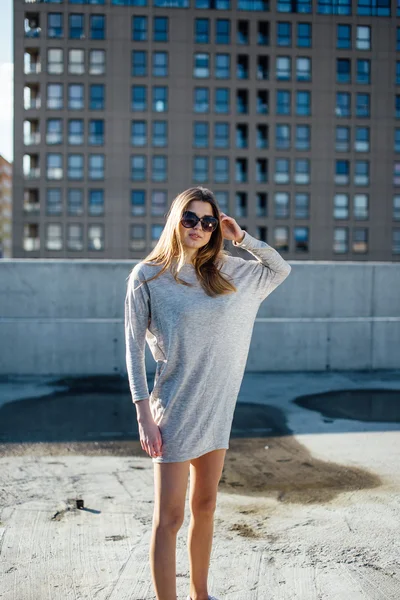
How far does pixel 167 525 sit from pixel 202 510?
22 centimetres

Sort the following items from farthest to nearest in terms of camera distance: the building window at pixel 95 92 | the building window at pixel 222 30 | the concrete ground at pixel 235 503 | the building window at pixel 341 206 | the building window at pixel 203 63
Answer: the building window at pixel 341 206, the building window at pixel 222 30, the building window at pixel 203 63, the building window at pixel 95 92, the concrete ground at pixel 235 503

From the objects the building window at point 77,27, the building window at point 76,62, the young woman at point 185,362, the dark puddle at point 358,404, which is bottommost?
the dark puddle at point 358,404

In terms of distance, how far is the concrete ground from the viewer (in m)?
3.07

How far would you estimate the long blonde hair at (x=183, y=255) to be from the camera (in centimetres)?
251

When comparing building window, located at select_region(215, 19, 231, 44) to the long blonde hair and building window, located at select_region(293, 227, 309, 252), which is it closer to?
building window, located at select_region(293, 227, 309, 252)

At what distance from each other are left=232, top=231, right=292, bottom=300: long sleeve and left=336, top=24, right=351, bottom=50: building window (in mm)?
62279

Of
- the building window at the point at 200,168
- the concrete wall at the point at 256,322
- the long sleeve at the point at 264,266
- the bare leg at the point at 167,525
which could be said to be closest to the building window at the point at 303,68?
the building window at the point at 200,168

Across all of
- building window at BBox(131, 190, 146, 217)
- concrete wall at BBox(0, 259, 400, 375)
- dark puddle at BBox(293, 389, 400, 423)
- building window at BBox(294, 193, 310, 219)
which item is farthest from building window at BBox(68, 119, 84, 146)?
dark puddle at BBox(293, 389, 400, 423)

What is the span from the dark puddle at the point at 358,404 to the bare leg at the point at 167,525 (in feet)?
14.4

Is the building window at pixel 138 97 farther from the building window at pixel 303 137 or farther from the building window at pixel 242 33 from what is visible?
the building window at pixel 303 137

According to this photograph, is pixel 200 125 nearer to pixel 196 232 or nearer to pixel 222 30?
pixel 222 30

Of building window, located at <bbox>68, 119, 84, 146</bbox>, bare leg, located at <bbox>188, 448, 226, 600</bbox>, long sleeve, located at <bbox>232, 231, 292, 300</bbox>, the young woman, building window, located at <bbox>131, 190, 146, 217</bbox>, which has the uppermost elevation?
building window, located at <bbox>68, 119, 84, 146</bbox>

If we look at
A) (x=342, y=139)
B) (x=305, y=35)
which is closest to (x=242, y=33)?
(x=305, y=35)

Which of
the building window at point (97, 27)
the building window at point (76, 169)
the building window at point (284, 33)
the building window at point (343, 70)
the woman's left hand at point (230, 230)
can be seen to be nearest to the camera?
the woman's left hand at point (230, 230)
